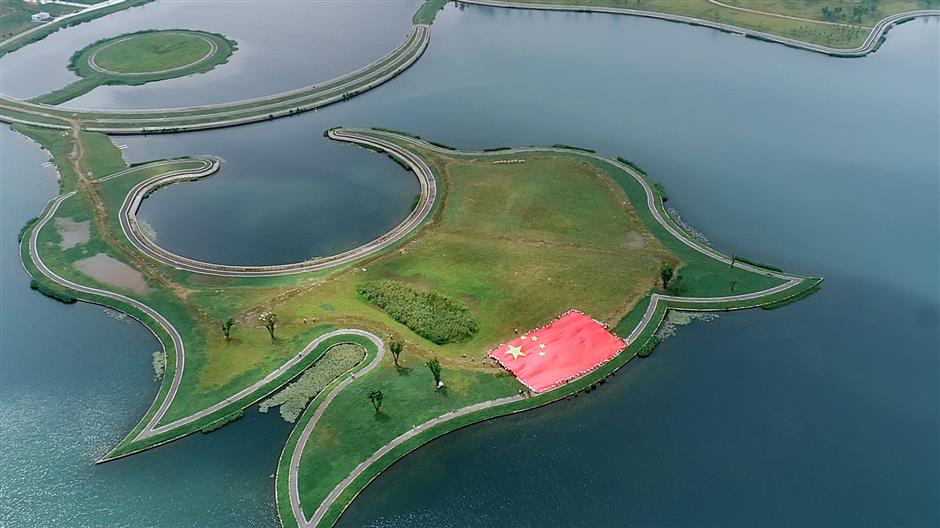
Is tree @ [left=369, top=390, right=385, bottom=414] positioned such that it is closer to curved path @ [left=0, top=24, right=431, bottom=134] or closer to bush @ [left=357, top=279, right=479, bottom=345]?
bush @ [left=357, top=279, right=479, bottom=345]

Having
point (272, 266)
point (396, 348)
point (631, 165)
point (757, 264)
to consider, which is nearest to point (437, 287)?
point (396, 348)

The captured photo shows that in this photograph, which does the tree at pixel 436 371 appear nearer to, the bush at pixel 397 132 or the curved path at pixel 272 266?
the curved path at pixel 272 266

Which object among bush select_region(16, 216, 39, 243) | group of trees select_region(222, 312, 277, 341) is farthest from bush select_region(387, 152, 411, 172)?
bush select_region(16, 216, 39, 243)

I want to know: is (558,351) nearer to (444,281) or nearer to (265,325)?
(444,281)

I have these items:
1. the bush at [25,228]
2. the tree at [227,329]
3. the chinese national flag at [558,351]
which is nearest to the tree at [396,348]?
the chinese national flag at [558,351]

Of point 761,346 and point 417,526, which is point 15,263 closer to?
point 417,526

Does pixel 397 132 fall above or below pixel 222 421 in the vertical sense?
above

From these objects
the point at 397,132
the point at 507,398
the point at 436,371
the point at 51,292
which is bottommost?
the point at 51,292
